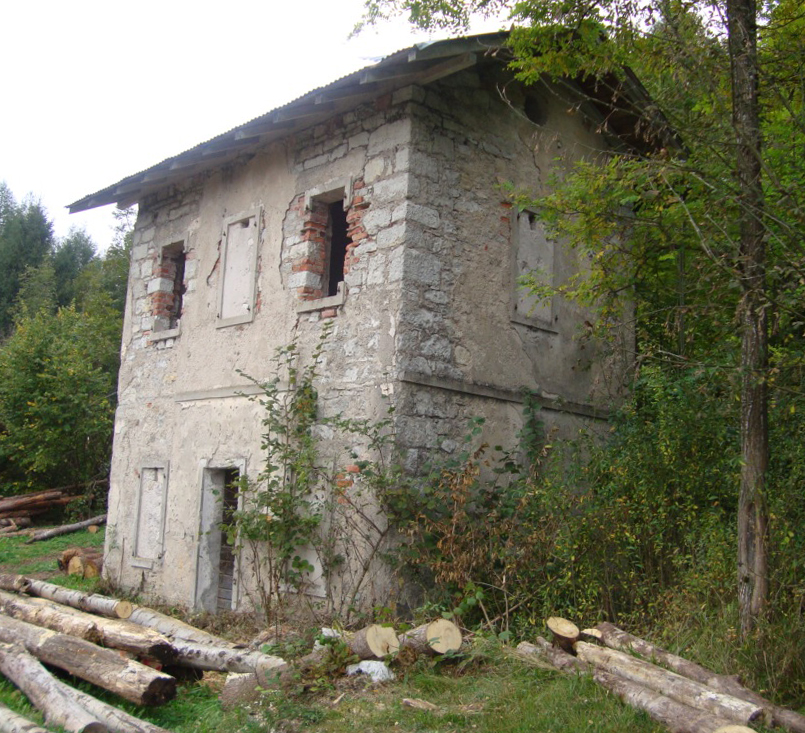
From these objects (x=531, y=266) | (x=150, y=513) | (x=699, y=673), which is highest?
(x=531, y=266)

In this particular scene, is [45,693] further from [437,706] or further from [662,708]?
[662,708]

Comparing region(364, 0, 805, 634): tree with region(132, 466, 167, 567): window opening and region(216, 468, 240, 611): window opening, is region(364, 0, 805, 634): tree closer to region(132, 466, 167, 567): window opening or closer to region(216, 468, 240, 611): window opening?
region(216, 468, 240, 611): window opening

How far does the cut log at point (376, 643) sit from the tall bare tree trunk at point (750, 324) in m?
2.41

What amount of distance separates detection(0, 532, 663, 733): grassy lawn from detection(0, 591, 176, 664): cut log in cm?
40

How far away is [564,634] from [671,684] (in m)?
0.95

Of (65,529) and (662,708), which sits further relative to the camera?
(65,529)

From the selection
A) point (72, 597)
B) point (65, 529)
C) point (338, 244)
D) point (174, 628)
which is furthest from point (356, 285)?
point (65, 529)

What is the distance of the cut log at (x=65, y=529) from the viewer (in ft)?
49.2

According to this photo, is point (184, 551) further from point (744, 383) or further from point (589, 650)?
point (744, 383)

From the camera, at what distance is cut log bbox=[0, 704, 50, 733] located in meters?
5.24

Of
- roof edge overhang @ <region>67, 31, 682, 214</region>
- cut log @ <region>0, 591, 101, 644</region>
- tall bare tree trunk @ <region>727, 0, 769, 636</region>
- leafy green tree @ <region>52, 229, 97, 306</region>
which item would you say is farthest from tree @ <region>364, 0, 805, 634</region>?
leafy green tree @ <region>52, 229, 97, 306</region>

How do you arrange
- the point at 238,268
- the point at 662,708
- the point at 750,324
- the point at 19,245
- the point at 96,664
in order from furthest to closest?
the point at 19,245
the point at 238,268
the point at 96,664
the point at 750,324
the point at 662,708

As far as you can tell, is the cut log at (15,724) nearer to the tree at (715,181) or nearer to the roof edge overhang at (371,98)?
the tree at (715,181)

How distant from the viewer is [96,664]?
6301mm
